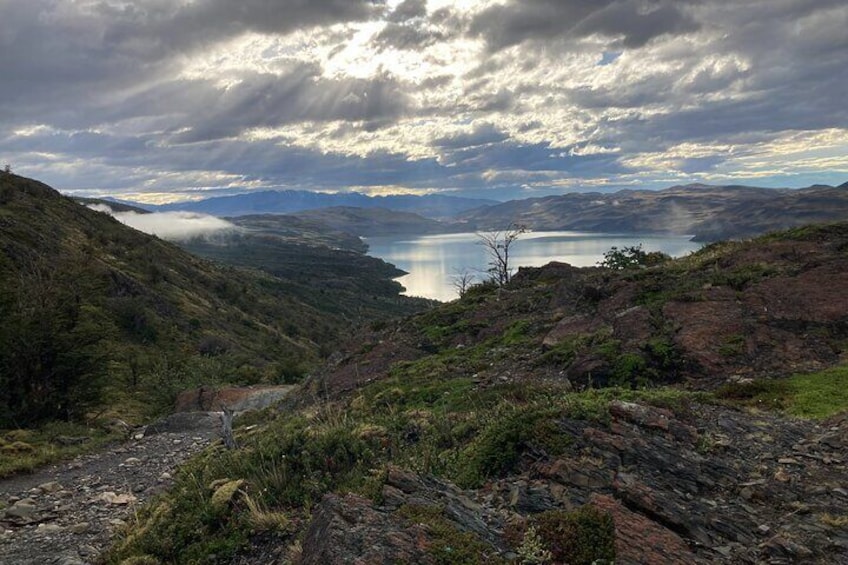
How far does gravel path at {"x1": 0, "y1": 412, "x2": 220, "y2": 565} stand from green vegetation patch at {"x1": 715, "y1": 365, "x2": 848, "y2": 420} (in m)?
12.3

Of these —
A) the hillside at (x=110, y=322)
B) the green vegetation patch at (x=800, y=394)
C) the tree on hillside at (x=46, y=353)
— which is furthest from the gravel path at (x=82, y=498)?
the green vegetation patch at (x=800, y=394)

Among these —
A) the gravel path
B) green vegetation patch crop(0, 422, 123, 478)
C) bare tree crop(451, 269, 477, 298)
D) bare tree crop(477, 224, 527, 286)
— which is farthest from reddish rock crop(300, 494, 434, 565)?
bare tree crop(477, 224, 527, 286)

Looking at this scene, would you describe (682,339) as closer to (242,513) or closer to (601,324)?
(601,324)

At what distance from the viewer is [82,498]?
482 inches

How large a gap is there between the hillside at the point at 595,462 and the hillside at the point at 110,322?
11.7 meters

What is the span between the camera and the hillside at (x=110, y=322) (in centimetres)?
2006

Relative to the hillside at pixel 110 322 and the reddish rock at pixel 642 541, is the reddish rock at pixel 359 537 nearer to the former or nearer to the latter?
the reddish rock at pixel 642 541

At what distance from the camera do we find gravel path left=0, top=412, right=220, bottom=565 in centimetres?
927

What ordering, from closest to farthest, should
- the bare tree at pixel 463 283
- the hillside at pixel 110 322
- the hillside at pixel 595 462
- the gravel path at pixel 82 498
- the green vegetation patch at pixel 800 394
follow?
1. the hillside at pixel 595 462
2. the gravel path at pixel 82 498
3. the green vegetation patch at pixel 800 394
4. the hillside at pixel 110 322
5. the bare tree at pixel 463 283

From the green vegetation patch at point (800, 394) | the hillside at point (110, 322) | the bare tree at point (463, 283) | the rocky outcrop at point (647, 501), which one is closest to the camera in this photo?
the rocky outcrop at point (647, 501)

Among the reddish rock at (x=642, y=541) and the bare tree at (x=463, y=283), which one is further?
the bare tree at (x=463, y=283)

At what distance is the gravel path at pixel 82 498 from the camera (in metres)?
9.27

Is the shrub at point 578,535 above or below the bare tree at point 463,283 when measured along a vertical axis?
above

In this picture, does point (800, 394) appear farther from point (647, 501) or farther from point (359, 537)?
point (359, 537)
